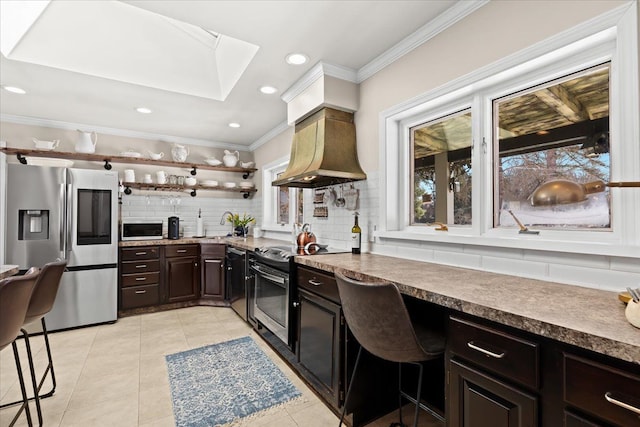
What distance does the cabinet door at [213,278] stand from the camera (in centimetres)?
410

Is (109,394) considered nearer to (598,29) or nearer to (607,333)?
(607,333)

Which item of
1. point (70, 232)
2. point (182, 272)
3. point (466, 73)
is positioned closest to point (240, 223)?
point (182, 272)

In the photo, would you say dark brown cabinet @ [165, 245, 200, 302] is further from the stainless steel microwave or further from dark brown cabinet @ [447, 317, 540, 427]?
dark brown cabinet @ [447, 317, 540, 427]

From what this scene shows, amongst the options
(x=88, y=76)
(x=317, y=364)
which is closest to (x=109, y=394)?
(x=317, y=364)

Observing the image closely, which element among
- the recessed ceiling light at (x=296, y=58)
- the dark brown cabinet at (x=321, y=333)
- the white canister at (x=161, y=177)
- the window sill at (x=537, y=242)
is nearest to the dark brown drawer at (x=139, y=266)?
the white canister at (x=161, y=177)

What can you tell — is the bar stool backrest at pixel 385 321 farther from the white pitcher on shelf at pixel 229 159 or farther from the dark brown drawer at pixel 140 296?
the white pitcher on shelf at pixel 229 159

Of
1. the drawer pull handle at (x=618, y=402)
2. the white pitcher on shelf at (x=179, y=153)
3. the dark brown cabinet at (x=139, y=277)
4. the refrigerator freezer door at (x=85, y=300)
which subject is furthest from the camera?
the white pitcher on shelf at (x=179, y=153)

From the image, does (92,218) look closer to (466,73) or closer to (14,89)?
(14,89)

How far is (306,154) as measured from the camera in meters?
2.84

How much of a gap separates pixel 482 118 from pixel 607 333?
143cm

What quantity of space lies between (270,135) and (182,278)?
7.62 ft

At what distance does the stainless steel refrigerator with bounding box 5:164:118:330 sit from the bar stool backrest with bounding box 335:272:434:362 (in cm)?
335

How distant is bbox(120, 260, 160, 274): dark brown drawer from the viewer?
12.3 feet

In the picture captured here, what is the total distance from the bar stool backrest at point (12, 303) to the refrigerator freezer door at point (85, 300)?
2221mm
